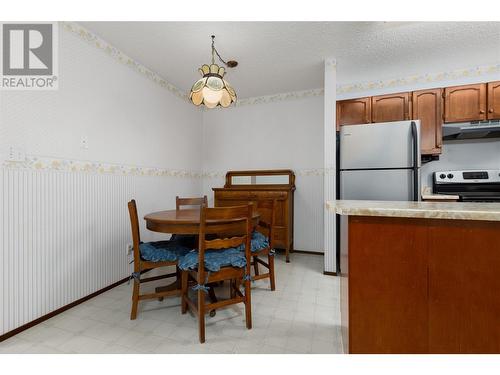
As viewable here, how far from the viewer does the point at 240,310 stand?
1.86 metres

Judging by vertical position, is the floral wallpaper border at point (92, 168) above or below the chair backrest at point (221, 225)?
above

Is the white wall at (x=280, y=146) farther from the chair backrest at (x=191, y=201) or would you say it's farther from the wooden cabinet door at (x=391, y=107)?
the chair backrest at (x=191, y=201)

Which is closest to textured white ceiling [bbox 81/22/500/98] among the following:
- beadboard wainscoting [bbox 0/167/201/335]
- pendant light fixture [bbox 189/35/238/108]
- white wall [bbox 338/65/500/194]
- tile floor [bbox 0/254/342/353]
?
white wall [bbox 338/65/500/194]

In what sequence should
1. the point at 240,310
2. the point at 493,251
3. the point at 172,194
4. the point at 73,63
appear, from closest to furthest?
1. the point at 493,251
2. the point at 240,310
3. the point at 73,63
4. the point at 172,194

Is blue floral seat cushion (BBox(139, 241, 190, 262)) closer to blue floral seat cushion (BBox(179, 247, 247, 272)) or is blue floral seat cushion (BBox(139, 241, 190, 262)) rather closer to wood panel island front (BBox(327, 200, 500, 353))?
blue floral seat cushion (BBox(179, 247, 247, 272))

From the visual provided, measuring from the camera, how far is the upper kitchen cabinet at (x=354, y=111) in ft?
9.31

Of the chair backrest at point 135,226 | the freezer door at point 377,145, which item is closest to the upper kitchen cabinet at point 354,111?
the freezer door at point 377,145

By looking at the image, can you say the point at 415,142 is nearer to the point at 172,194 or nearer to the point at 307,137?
the point at 307,137

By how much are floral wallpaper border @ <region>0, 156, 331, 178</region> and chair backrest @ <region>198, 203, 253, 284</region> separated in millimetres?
1348

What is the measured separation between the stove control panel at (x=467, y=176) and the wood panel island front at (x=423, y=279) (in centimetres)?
223

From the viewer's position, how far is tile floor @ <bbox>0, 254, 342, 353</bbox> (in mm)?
1435

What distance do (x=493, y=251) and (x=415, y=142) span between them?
1731 mm

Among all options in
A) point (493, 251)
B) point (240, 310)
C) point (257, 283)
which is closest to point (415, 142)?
point (493, 251)

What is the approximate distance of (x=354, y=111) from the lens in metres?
2.89
